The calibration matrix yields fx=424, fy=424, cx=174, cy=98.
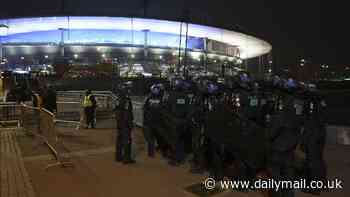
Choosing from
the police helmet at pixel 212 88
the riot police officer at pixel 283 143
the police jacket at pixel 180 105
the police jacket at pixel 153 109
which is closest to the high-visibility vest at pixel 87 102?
the police jacket at pixel 153 109

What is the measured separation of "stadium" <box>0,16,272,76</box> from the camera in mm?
53656

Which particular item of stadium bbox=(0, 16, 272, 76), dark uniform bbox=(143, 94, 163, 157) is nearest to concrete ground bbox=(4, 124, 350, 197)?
dark uniform bbox=(143, 94, 163, 157)

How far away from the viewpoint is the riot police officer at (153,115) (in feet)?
35.7

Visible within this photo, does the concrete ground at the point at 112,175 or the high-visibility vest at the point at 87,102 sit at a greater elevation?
the high-visibility vest at the point at 87,102

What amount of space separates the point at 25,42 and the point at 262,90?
53358 mm

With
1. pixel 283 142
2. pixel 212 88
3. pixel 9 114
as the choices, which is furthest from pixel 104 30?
pixel 283 142

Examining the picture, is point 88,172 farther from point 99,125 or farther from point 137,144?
point 99,125

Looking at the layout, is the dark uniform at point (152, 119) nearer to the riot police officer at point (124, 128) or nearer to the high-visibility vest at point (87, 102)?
the riot police officer at point (124, 128)

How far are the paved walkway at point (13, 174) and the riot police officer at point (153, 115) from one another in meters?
3.22

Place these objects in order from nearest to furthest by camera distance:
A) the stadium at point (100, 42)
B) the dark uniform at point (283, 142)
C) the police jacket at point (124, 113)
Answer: the dark uniform at point (283, 142), the police jacket at point (124, 113), the stadium at point (100, 42)

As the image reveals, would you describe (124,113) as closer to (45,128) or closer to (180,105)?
(180,105)

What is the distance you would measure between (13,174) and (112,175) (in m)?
2.14

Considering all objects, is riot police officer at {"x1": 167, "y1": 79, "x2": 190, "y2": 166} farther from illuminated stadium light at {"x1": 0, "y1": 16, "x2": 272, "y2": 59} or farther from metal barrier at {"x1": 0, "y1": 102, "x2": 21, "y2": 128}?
illuminated stadium light at {"x1": 0, "y1": 16, "x2": 272, "y2": 59}

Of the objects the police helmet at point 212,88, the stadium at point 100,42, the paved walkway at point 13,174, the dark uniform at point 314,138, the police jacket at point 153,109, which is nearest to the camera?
the paved walkway at point 13,174
